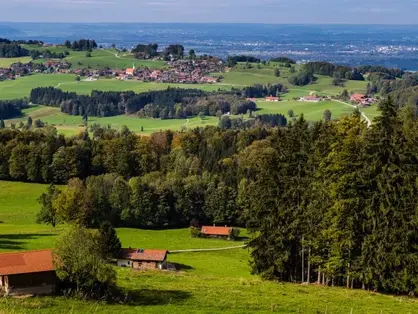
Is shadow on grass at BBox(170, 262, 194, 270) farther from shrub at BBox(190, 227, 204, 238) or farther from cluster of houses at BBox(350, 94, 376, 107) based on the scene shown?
cluster of houses at BBox(350, 94, 376, 107)

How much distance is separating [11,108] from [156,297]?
164 metres

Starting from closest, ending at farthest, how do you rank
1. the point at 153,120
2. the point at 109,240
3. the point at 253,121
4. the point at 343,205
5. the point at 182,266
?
the point at 343,205 → the point at 182,266 → the point at 109,240 → the point at 253,121 → the point at 153,120

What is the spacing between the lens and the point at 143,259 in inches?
1966

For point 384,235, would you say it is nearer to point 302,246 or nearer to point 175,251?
point 302,246

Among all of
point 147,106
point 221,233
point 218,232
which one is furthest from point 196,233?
point 147,106

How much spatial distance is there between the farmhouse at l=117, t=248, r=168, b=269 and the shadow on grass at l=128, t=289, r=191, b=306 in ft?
57.6

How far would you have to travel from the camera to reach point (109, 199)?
73188 millimetres

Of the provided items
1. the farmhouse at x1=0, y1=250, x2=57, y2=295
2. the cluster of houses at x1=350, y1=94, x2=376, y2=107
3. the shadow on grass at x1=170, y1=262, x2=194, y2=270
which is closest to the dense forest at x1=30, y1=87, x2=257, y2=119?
the cluster of houses at x1=350, y1=94, x2=376, y2=107

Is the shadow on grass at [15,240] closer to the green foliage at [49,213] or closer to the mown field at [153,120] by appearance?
the green foliage at [49,213]

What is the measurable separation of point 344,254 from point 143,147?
205 feet

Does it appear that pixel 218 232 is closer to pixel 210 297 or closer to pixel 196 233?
pixel 196 233

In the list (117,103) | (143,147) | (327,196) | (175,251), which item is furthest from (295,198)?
(117,103)

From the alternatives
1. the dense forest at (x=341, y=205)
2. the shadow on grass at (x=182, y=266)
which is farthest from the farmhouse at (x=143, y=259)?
the dense forest at (x=341, y=205)

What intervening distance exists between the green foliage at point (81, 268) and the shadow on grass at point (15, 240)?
19.9m
